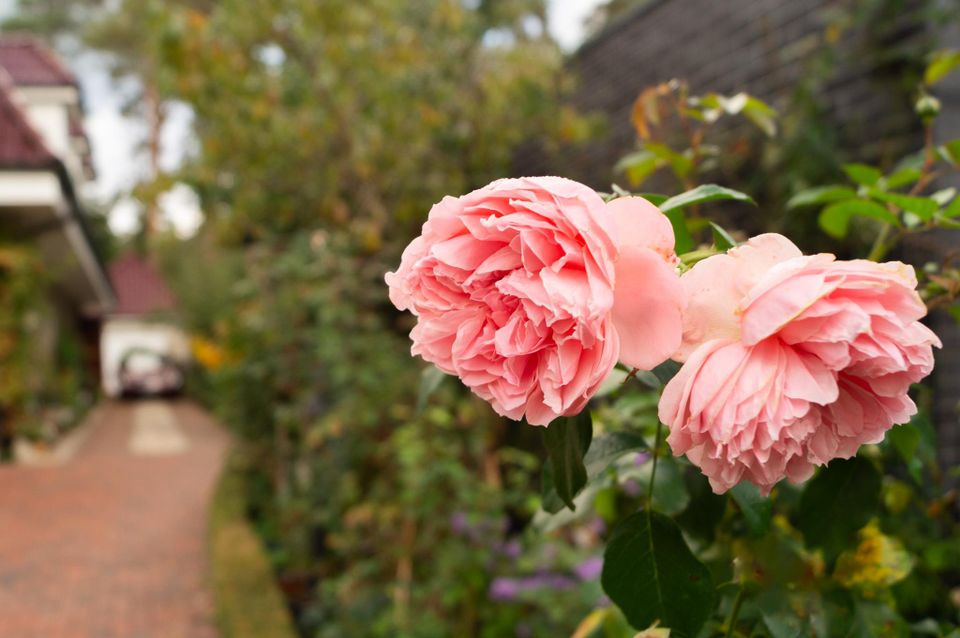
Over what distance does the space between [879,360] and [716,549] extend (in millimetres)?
731

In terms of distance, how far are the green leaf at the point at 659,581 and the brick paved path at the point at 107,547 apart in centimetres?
514

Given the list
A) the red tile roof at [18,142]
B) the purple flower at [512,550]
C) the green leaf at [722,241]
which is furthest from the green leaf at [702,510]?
the red tile roof at [18,142]

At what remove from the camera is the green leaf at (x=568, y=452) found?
702 mm

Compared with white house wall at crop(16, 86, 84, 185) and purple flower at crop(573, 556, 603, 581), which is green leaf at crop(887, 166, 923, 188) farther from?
white house wall at crop(16, 86, 84, 185)

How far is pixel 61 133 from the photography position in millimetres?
13812

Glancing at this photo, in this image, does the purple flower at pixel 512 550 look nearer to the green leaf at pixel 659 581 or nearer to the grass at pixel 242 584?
the grass at pixel 242 584

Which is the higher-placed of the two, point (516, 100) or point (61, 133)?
point (516, 100)

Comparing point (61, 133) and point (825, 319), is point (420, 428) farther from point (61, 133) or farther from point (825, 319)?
point (61, 133)

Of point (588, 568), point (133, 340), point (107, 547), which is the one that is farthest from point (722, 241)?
point (133, 340)

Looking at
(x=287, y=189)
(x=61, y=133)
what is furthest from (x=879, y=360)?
(x=61, y=133)

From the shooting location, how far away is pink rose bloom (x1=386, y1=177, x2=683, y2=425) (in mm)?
569

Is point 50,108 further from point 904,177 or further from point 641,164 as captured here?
point 904,177

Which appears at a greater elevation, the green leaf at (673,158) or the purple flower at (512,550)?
the green leaf at (673,158)

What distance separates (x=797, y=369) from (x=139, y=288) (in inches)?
1066
